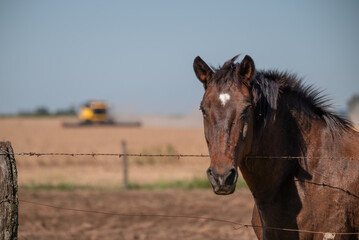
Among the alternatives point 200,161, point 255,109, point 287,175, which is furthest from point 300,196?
point 200,161

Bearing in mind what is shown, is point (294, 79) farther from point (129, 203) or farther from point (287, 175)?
point (129, 203)

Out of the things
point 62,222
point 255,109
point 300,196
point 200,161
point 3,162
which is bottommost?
point 200,161

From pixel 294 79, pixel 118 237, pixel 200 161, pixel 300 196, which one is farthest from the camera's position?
pixel 200 161

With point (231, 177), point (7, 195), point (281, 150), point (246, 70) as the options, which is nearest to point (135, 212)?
point (7, 195)

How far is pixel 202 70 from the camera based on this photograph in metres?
3.86

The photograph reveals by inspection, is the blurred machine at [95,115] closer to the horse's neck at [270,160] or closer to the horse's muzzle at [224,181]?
the horse's neck at [270,160]

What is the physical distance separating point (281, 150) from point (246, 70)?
0.81 meters

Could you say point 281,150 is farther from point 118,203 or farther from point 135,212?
point 118,203

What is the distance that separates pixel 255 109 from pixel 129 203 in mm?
9041

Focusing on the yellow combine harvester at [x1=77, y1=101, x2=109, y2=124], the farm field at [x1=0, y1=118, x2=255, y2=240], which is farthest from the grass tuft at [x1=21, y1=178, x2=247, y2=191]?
the yellow combine harvester at [x1=77, y1=101, x2=109, y2=124]

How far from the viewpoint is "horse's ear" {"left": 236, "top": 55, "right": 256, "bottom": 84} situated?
Answer: 3.62m

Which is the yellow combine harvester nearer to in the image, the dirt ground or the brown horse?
the dirt ground

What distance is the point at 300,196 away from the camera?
12.0 ft

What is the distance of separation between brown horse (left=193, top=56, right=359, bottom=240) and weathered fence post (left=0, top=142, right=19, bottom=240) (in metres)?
1.85
